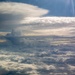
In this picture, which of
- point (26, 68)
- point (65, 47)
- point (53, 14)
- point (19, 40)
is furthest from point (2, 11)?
point (26, 68)

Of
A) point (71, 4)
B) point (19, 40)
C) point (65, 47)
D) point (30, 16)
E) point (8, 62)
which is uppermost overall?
point (71, 4)

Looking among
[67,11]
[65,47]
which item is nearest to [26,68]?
[65,47]

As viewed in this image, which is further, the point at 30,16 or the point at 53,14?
the point at 53,14

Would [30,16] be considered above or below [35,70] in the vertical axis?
above

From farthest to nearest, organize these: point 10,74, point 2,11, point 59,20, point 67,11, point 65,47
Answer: point 67,11, point 2,11, point 59,20, point 65,47, point 10,74

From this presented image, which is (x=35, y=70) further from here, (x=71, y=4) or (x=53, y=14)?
(x=71, y=4)

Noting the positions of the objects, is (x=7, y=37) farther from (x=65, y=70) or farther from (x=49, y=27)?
(x=65, y=70)

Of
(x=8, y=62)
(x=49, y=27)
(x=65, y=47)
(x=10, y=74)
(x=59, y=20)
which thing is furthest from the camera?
(x=59, y=20)
